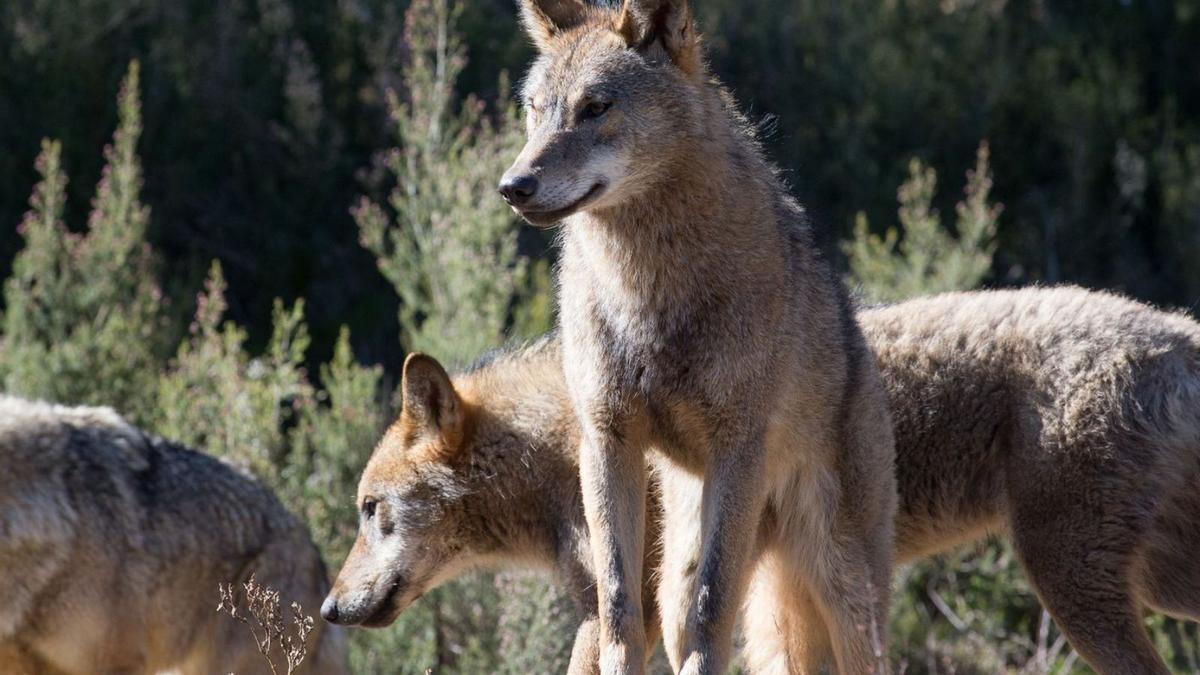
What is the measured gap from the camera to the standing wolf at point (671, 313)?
13.7 feet

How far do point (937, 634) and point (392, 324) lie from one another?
4.87 metres

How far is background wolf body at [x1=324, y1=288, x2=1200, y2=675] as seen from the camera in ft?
17.0

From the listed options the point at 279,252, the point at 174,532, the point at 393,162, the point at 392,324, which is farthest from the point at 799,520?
the point at 279,252

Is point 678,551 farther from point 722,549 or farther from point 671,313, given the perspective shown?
point 671,313

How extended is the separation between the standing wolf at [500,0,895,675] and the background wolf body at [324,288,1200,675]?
74 cm

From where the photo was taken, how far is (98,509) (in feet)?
20.5

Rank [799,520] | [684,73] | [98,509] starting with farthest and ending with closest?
[98,509] < [799,520] < [684,73]

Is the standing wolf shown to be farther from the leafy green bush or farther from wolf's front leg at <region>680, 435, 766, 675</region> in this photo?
the leafy green bush

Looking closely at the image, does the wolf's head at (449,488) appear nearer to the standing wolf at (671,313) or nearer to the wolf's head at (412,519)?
the wolf's head at (412,519)

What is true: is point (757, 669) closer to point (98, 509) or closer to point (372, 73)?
point (98, 509)

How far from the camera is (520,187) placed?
12.8 ft

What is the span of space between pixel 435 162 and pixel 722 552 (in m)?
4.50

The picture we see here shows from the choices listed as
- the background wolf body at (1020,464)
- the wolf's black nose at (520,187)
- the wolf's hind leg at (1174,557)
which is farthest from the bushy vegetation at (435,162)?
the wolf's black nose at (520,187)

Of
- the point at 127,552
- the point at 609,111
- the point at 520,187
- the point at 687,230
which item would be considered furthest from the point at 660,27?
the point at 127,552
